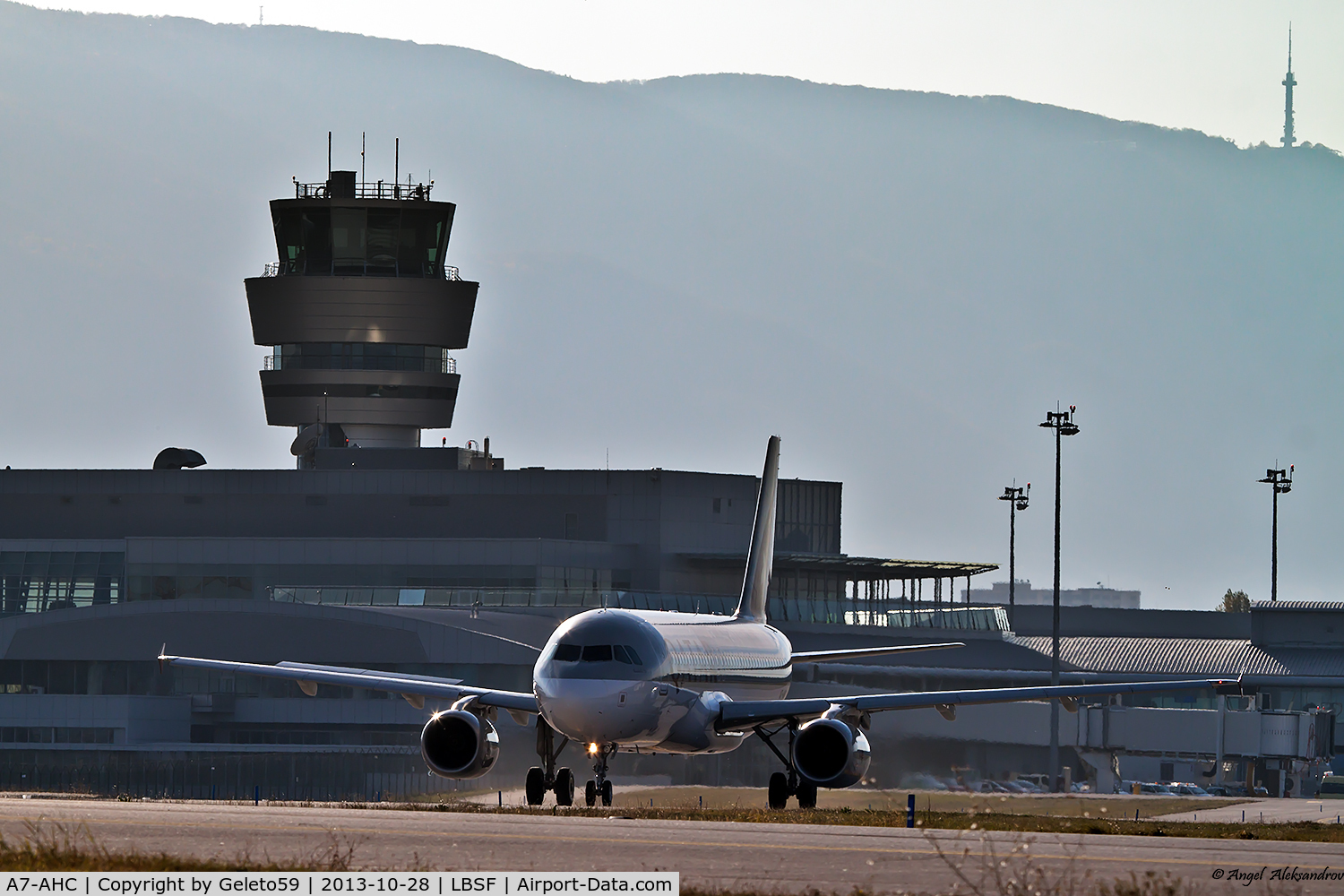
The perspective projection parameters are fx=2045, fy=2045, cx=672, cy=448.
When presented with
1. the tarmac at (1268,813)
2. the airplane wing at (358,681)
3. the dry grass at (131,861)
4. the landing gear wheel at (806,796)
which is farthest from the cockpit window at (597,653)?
the tarmac at (1268,813)

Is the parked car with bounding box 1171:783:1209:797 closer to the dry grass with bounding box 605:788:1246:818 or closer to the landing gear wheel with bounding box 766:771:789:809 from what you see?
the dry grass with bounding box 605:788:1246:818

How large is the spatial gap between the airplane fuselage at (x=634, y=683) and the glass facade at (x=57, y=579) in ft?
274

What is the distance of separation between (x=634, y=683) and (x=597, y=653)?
109 centimetres

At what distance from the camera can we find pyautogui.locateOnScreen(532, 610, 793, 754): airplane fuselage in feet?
149

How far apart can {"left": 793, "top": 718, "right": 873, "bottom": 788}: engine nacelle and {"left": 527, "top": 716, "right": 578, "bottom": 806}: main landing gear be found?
529 centimetres

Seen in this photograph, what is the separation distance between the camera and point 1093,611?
637 ft

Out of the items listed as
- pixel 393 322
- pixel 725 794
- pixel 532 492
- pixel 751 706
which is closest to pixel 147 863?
pixel 751 706

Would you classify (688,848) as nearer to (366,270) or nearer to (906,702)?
(906,702)

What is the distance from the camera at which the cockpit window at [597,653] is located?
4569 cm

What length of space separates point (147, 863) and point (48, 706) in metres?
79.7

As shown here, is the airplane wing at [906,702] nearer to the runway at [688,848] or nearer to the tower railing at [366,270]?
the runway at [688,848]

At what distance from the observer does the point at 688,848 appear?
29953 millimetres

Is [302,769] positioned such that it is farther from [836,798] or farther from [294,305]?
[294,305]

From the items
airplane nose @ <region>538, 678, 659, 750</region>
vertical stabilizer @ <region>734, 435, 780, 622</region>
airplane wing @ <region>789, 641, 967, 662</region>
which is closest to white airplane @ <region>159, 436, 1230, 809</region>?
airplane nose @ <region>538, 678, 659, 750</region>
